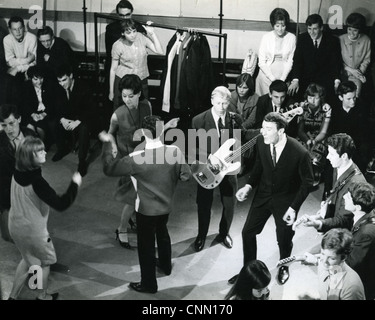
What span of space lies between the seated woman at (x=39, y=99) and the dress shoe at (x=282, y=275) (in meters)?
3.10

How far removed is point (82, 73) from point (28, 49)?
2.51ft

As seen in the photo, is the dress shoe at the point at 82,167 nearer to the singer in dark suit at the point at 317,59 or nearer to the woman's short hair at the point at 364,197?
the singer in dark suit at the point at 317,59

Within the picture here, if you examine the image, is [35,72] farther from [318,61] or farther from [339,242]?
[339,242]

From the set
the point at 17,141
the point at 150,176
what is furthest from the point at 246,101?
the point at 17,141

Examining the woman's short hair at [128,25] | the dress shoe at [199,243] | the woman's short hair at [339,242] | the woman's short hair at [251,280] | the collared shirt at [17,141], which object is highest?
the woman's short hair at [128,25]

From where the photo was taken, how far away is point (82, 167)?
7.34m

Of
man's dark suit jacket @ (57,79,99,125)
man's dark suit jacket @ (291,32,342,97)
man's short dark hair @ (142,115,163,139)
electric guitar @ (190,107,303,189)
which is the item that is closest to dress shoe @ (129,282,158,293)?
electric guitar @ (190,107,303,189)

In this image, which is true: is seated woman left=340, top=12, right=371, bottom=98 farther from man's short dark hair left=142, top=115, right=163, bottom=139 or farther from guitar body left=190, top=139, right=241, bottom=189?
man's short dark hair left=142, top=115, right=163, bottom=139

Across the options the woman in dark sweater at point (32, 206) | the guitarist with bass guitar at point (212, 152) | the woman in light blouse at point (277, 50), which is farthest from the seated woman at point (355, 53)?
the woman in dark sweater at point (32, 206)

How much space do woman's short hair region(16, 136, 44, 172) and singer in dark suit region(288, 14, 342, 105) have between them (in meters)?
3.22

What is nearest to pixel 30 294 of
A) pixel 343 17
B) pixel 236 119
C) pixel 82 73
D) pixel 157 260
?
pixel 157 260

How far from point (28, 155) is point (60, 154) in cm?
243

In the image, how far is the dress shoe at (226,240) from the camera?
613 cm

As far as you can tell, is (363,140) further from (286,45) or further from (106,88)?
(106,88)
